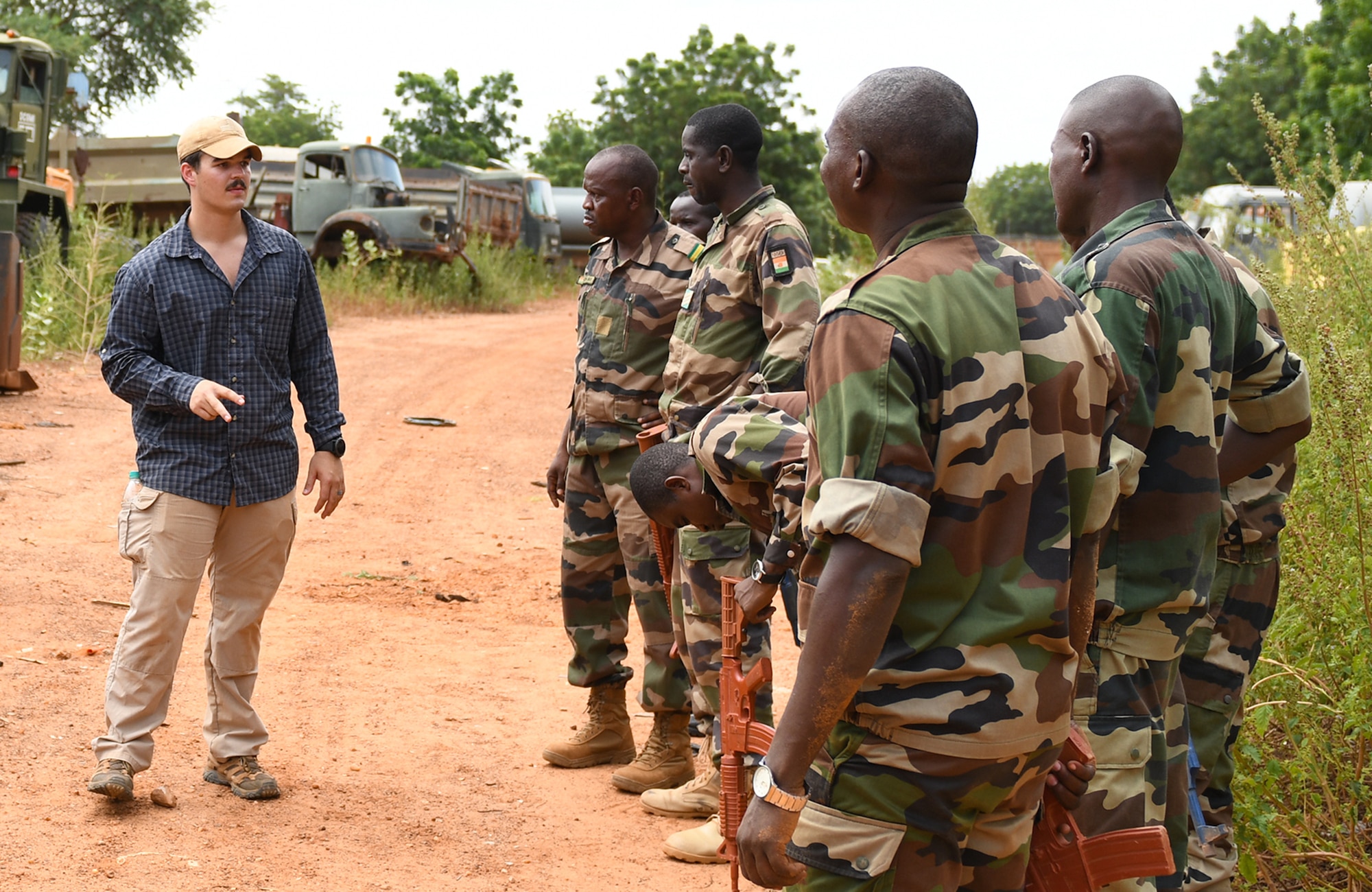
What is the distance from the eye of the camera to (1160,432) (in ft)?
7.67

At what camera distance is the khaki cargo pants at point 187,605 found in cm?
364

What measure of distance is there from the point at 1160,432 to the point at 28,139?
14364 millimetres

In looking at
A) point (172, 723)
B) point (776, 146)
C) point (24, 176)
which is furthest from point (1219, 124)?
point (172, 723)

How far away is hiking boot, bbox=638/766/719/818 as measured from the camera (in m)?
3.98

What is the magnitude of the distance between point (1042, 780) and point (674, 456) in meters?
0.94

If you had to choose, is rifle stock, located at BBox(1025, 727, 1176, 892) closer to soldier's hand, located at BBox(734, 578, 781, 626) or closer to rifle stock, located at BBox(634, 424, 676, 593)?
soldier's hand, located at BBox(734, 578, 781, 626)

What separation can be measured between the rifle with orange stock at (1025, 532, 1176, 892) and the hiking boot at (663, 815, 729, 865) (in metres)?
1.70

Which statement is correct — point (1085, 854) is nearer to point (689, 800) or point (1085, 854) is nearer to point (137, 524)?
point (689, 800)

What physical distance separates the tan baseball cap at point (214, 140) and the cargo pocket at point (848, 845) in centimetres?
276

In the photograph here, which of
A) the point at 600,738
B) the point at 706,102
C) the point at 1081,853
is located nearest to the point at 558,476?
the point at 600,738

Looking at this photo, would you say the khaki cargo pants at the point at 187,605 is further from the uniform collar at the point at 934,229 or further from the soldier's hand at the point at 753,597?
the uniform collar at the point at 934,229

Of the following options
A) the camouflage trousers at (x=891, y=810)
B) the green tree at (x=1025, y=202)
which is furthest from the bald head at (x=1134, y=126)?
the green tree at (x=1025, y=202)

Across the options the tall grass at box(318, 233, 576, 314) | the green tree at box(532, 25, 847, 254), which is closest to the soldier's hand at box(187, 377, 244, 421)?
the tall grass at box(318, 233, 576, 314)

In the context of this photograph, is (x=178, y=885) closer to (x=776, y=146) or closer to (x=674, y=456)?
(x=674, y=456)
